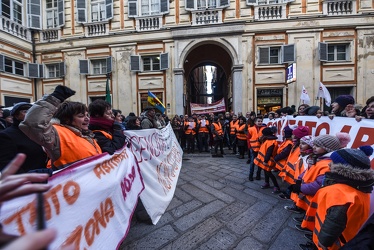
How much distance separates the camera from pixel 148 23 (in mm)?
11922

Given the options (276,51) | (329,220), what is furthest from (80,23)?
(329,220)

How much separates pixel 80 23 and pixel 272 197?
47.7 ft

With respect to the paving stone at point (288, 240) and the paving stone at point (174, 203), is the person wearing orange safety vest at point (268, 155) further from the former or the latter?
the paving stone at point (174, 203)

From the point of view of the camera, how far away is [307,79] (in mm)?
10586

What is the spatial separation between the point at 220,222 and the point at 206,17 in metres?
11.5

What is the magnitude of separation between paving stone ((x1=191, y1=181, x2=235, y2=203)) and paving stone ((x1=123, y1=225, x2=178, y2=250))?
127cm

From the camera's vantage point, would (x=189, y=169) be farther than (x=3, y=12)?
No

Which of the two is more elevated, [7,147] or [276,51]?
[276,51]

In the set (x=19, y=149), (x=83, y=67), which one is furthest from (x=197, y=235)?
(x=83, y=67)

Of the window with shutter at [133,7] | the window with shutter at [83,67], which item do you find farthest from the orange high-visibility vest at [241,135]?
the window with shutter at [83,67]

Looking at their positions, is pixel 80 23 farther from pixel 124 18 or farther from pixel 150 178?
pixel 150 178

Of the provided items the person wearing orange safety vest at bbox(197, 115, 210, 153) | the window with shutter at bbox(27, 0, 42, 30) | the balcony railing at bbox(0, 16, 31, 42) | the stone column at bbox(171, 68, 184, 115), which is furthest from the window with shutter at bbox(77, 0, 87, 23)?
the person wearing orange safety vest at bbox(197, 115, 210, 153)

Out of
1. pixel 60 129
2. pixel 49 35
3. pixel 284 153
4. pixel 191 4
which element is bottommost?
pixel 284 153

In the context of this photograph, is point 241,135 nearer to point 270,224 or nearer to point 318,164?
point 270,224
